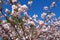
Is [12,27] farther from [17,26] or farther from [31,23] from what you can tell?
[31,23]

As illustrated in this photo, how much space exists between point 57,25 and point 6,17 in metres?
2.58

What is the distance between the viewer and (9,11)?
4.73 meters

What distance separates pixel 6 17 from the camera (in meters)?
4.14

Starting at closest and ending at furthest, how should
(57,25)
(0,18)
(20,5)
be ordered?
(0,18)
(20,5)
(57,25)

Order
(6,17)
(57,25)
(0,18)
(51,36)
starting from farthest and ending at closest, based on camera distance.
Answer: (57,25)
(51,36)
(0,18)
(6,17)

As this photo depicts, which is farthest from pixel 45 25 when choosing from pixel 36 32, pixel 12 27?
pixel 12 27

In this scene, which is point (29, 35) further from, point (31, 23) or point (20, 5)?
point (20, 5)

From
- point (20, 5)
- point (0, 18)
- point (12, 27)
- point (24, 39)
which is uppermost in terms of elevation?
point (20, 5)

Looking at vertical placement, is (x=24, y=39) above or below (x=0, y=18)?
below

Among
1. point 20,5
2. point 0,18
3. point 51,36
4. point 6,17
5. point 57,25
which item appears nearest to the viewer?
point 6,17

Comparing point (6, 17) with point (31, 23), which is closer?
point (6, 17)

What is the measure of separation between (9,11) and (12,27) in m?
0.59

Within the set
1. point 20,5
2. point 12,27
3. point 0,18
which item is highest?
point 20,5

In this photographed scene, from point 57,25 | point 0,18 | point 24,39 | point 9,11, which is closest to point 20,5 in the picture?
point 9,11
